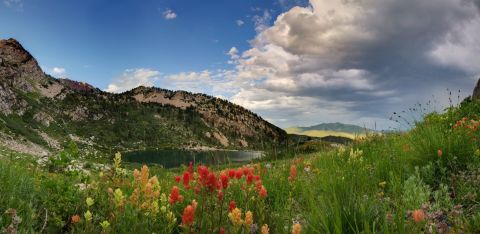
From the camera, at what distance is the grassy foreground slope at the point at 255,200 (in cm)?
363

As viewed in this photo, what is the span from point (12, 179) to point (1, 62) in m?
213

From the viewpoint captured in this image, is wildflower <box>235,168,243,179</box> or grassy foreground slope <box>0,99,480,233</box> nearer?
grassy foreground slope <box>0,99,480,233</box>

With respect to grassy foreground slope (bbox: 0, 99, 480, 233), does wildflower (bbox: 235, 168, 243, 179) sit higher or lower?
higher

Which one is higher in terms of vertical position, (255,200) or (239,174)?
(239,174)

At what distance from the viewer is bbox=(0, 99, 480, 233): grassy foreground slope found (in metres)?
3.63

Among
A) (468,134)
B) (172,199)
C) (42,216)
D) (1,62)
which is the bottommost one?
(42,216)

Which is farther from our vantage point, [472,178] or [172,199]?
[472,178]

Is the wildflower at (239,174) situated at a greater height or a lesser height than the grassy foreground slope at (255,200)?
greater

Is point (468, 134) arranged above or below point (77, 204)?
above

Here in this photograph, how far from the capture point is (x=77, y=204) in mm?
5391

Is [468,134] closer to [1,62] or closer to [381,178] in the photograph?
[381,178]

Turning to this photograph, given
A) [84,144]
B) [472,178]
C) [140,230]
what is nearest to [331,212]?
[140,230]

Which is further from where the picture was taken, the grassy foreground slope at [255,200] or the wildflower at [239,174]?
the wildflower at [239,174]

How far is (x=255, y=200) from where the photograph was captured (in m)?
5.09
